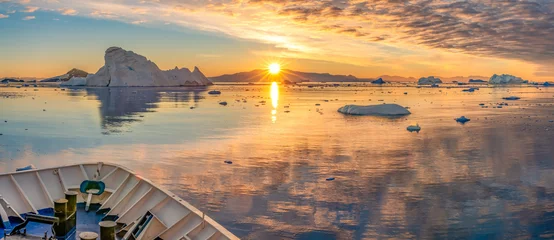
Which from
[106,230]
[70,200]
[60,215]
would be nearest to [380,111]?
[70,200]

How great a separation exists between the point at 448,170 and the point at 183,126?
14.6 meters

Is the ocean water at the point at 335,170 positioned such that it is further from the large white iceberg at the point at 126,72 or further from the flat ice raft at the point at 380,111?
the large white iceberg at the point at 126,72

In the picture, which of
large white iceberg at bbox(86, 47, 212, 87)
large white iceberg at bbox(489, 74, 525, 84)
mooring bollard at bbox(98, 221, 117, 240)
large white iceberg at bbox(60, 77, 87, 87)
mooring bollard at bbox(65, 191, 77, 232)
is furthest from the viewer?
large white iceberg at bbox(489, 74, 525, 84)

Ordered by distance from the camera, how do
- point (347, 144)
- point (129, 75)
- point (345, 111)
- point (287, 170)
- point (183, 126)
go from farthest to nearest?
1. point (129, 75)
2. point (345, 111)
3. point (183, 126)
4. point (347, 144)
5. point (287, 170)

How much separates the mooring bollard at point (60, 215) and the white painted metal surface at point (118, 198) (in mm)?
826

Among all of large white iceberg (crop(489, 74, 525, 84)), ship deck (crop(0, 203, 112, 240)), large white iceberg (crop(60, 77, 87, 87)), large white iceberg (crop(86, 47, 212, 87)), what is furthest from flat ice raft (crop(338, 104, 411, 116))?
large white iceberg (crop(489, 74, 525, 84))

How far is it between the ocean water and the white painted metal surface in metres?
1.13

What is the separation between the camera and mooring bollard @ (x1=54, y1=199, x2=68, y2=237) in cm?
729

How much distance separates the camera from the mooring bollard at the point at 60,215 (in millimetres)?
7293

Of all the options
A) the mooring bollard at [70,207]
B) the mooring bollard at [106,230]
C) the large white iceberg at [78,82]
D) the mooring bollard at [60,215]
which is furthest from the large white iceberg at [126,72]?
the mooring bollard at [106,230]

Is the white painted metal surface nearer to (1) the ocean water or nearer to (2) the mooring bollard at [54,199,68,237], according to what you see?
(2) the mooring bollard at [54,199,68,237]

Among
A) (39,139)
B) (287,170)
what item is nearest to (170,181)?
(287,170)

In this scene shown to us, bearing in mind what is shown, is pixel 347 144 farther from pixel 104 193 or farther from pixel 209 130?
pixel 104 193

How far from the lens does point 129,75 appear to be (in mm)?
76875
